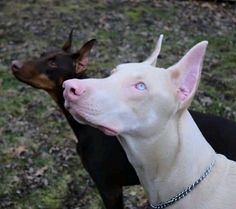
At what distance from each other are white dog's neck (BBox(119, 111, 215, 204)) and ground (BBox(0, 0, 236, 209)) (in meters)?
2.08

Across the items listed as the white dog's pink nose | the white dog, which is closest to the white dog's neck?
the white dog

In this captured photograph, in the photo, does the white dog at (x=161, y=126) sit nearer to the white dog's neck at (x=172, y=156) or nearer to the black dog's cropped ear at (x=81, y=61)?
the white dog's neck at (x=172, y=156)

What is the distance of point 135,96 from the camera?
2943 millimetres

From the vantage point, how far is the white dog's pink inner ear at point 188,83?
10.0 ft

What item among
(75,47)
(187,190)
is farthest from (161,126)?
(75,47)

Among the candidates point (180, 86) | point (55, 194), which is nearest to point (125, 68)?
point (180, 86)

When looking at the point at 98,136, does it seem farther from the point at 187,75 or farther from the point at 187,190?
the point at 187,75

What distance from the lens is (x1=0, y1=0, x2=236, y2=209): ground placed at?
17.8 ft

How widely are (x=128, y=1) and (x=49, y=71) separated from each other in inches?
235

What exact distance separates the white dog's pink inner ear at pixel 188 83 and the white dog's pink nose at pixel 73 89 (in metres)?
0.56

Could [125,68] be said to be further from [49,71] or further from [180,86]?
[49,71]

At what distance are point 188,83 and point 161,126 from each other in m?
0.28

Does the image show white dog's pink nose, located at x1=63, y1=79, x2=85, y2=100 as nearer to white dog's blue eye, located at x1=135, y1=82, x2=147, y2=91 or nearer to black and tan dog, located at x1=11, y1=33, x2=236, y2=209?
white dog's blue eye, located at x1=135, y1=82, x2=147, y2=91

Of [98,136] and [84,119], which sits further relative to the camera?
[98,136]
